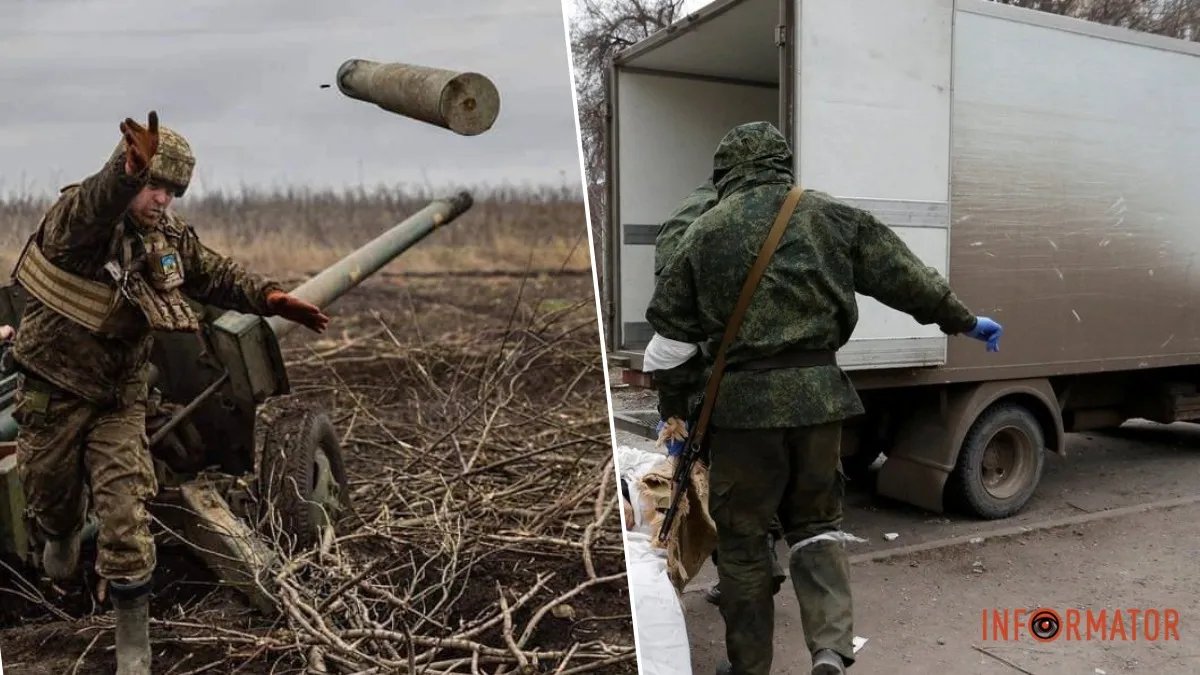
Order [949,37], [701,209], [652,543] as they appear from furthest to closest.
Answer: [949,37]
[701,209]
[652,543]

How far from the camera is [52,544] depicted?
1.85 m

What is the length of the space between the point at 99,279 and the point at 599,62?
5.99m

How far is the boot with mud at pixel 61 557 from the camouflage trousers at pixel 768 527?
5.29 ft

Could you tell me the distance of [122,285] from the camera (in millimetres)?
1636

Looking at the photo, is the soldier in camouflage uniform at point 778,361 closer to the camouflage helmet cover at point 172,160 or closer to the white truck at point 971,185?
the white truck at point 971,185

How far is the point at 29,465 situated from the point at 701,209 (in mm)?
2241

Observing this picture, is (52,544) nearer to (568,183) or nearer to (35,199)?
(35,199)

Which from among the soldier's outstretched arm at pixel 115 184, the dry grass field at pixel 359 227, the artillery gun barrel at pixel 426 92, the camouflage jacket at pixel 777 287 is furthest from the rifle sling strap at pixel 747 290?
the soldier's outstretched arm at pixel 115 184

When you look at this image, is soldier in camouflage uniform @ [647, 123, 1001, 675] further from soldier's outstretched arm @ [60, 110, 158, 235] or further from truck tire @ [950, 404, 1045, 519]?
truck tire @ [950, 404, 1045, 519]

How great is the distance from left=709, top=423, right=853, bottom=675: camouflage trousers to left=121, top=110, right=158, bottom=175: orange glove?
65.4 inches

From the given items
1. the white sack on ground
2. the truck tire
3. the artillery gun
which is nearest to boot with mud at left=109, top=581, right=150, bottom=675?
the artillery gun

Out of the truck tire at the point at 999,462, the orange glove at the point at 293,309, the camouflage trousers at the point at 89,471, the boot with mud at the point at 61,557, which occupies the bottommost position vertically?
the truck tire at the point at 999,462

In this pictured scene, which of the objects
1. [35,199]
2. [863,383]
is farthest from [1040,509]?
[35,199]

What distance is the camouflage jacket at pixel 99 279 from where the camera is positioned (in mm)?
1527
